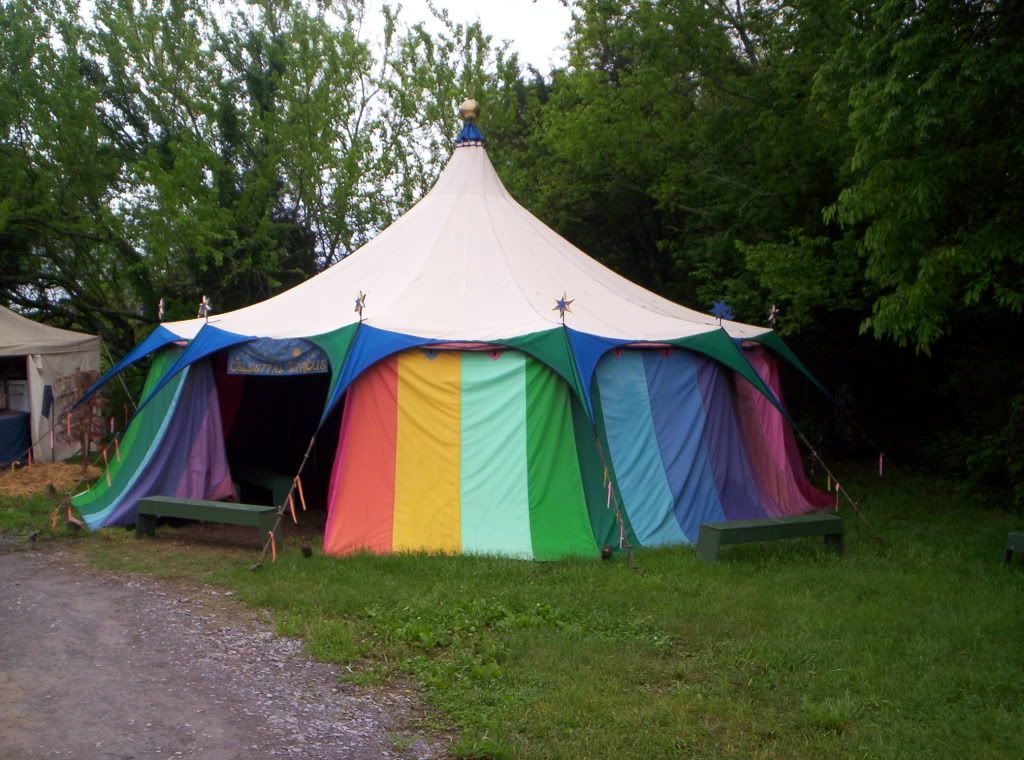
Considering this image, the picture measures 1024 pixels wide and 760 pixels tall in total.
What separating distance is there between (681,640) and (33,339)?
1172 cm

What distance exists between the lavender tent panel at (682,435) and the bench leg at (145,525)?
461cm

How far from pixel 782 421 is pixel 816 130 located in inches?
171

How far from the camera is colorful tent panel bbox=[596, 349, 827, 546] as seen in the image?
27.9ft

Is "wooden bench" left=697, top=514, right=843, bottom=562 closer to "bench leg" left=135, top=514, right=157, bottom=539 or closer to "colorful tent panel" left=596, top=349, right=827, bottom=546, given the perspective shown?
"colorful tent panel" left=596, top=349, right=827, bottom=546

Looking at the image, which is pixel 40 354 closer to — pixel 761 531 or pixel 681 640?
pixel 761 531

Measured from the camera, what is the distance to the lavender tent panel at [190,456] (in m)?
9.26

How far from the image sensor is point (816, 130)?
41.0 feet

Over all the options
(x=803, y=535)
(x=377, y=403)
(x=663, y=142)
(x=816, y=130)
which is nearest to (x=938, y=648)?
(x=803, y=535)

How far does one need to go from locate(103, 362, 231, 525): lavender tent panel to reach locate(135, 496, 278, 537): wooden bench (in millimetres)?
366

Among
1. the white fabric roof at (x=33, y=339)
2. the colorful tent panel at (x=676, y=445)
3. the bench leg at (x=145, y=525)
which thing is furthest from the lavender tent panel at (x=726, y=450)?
the white fabric roof at (x=33, y=339)

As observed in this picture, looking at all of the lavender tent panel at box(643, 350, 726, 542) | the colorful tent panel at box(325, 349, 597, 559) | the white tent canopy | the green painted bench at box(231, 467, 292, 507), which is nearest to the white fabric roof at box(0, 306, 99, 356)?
the white tent canopy

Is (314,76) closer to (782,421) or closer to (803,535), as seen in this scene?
(782,421)

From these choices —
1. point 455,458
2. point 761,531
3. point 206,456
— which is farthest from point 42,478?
point 761,531

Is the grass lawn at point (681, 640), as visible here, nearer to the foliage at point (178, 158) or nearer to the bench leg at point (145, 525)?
the bench leg at point (145, 525)
